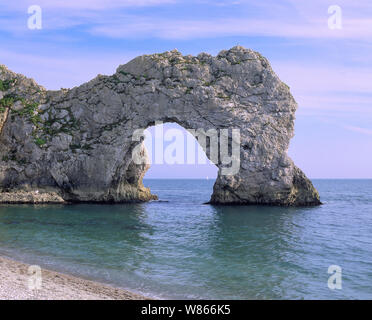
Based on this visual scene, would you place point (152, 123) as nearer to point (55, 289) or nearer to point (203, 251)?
point (203, 251)

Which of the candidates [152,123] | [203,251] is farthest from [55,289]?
[152,123]

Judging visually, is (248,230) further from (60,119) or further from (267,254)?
(60,119)

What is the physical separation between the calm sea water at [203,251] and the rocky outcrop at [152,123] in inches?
372

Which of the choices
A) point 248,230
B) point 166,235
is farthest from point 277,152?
point 166,235

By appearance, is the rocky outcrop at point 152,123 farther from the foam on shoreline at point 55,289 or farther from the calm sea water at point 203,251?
the foam on shoreline at point 55,289

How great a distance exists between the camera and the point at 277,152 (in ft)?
147

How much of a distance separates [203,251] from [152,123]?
93.7 feet

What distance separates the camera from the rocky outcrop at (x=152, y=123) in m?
44.8

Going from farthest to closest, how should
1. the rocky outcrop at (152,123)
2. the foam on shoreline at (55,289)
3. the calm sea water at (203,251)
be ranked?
the rocky outcrop at (152,123) → the calm sea water at (203,251) → the foam on shoreline at (55,289)

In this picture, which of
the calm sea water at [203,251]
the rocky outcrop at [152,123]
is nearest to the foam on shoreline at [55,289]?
the calm sea water at [203,251]

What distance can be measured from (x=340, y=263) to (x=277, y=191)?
84.4ft

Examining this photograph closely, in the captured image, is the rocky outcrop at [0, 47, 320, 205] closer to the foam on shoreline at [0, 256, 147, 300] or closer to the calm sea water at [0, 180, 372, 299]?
the calm sea water at [0, 180, 372, 299]

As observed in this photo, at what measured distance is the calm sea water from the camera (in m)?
14.7

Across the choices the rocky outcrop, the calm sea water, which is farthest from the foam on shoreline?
the rocky outcrop
